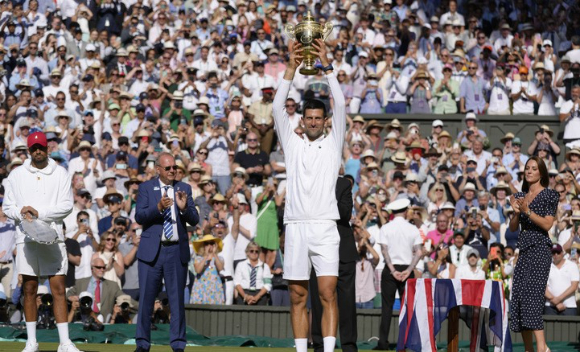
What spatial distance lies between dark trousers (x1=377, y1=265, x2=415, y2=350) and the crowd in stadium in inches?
67.3

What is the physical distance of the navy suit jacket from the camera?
12.5 metres

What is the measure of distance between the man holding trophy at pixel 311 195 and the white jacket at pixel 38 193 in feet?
9.61

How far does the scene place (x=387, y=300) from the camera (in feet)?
53.3

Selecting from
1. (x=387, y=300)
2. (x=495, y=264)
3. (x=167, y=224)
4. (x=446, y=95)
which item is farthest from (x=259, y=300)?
(x=446, y=95)

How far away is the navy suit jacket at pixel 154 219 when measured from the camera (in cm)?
1252

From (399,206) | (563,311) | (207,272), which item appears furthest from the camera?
(207,272)

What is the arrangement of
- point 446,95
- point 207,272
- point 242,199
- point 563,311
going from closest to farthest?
point 563,311 → point 207,272 → point 242,199 → point 446,95

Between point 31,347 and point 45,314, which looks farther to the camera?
point 45,314

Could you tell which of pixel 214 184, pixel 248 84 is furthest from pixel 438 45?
pixel 214 184

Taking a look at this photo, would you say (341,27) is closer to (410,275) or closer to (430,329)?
(410,275)

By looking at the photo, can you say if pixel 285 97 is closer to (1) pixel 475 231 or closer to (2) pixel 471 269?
(2) pixel 471 269

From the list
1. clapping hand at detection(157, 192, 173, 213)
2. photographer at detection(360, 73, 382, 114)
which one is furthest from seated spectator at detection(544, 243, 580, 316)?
clapping hand at detection(157, 192, 173, 213)

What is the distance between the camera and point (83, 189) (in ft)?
70.8

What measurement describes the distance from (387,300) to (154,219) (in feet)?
15.5
